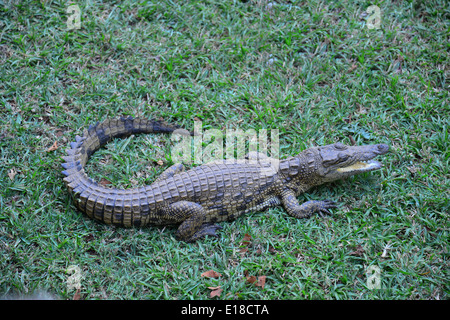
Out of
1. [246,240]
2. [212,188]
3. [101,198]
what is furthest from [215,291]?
[101,198]

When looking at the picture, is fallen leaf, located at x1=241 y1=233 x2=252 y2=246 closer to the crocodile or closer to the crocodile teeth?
the crocodile

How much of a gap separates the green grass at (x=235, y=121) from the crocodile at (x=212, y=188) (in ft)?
0.52

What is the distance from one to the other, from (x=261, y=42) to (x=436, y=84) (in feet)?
8.55

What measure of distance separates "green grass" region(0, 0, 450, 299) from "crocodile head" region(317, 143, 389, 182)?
214 millimetres

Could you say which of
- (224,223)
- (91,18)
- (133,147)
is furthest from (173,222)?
(91,18)

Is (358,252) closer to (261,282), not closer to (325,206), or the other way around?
(325,206)

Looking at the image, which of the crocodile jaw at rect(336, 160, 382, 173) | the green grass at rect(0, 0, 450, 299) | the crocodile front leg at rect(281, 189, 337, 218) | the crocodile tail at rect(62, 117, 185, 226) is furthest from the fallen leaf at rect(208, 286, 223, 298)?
the crocodile jaw at rect(336, 160, 382, 173)

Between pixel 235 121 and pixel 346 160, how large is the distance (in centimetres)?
159

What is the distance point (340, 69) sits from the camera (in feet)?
19.5

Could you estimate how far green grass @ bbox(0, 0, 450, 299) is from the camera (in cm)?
416

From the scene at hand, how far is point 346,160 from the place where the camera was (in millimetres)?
4734

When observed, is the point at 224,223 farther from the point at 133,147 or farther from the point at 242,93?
the point at 242,93

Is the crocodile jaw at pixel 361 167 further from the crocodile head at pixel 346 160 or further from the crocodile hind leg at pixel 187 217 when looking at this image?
the crocodile hind leg at pixel 187 217

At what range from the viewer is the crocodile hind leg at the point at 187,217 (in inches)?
172
